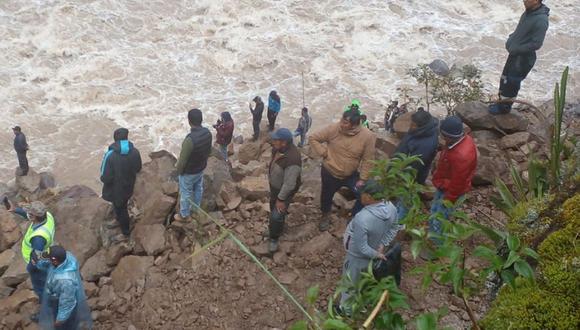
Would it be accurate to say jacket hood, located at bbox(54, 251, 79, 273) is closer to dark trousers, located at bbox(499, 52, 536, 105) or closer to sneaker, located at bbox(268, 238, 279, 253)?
sneaker, located at bbox(268, 238, 279, 253)

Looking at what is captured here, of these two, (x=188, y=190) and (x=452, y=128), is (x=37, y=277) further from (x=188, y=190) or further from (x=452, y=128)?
(x=452, y=128)

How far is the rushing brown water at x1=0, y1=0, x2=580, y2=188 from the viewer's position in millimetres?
14172

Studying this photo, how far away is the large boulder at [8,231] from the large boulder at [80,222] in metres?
0.55

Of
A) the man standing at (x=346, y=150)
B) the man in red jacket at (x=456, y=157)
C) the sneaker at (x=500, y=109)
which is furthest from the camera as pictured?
the sneaker at (x=500, y=109)

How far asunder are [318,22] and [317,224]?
1357cm

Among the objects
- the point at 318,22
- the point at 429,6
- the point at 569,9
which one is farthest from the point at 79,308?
the point at 569,9

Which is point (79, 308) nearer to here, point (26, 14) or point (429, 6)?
point (26, 14)

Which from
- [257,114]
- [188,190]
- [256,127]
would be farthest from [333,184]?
[256,127]

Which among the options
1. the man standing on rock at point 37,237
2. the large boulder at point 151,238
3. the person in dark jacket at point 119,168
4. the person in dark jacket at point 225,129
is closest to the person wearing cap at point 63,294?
the man standing on rock at point 37,237

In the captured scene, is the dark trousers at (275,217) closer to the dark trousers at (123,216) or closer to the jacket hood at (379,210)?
the jacket hood at (379,210)

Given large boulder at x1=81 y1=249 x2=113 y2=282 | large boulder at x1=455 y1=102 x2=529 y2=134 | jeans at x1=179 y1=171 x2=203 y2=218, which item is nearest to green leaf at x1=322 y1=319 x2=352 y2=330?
jeans at x1=179 y1=171 x2=203 y2=218

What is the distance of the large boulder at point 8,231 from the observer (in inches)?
291

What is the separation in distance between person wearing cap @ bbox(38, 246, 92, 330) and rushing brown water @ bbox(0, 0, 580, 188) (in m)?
7.73

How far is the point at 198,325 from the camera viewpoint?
16.8ft
